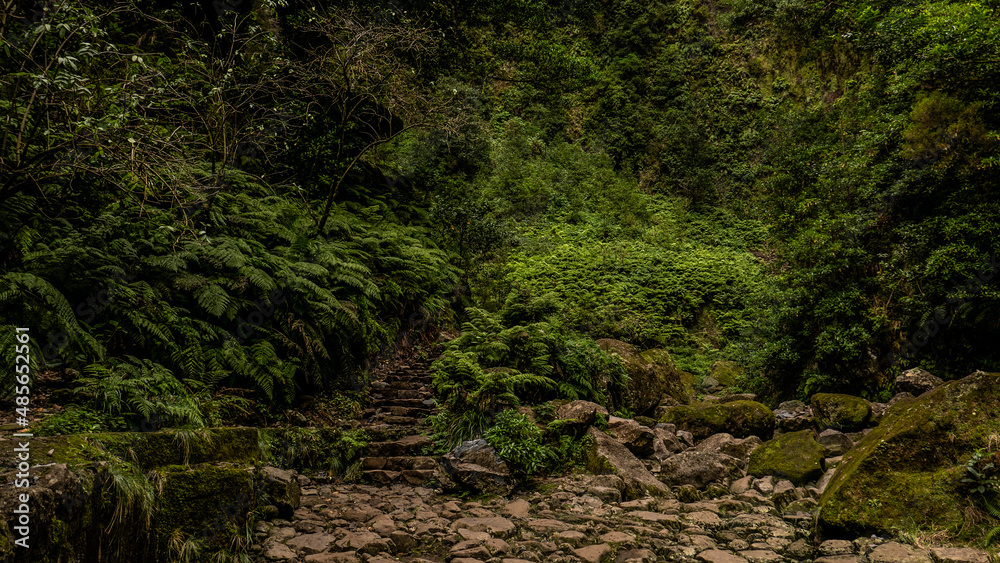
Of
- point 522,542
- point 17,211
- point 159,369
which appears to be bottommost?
point 522,542

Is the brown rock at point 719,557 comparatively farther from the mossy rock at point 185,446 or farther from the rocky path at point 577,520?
the mossy rock at point 185,446

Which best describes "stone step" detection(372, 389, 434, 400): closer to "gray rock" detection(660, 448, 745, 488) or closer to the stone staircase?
the stone staircase

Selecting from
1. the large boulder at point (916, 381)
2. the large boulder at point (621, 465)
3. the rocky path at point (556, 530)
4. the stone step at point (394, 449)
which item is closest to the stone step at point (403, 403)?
the stone step at point (394, 449)

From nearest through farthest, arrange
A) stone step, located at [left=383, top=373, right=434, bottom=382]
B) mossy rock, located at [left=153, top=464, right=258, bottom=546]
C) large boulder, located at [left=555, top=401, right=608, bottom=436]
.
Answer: mossy rock, located at [left=153, top=464, right=258, bottom=546] → large boulder, located at [left=555, top=401, right=608, bottom=436] → stone step, located at [left=383, top=373, right=434, bottom=382]

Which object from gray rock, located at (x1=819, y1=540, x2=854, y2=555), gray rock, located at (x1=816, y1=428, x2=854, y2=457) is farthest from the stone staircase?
gray rock, located at (x1=816, y1=428, x2=854, y2=457)

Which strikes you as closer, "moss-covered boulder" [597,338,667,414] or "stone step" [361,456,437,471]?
"stone step" [361,456,437,471]

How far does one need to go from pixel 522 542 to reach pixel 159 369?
3.51 meters

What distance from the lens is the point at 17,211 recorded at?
4.85 meters

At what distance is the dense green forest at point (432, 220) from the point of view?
4.50 metres

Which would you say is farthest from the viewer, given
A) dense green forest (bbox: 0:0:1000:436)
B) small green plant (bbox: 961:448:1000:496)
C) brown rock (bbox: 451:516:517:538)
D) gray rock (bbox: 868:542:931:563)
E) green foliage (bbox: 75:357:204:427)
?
dense green forest (bbox: 0:0:1000:436)

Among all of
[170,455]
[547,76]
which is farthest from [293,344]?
[547,76]

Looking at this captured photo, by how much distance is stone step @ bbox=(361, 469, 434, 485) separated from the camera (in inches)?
218

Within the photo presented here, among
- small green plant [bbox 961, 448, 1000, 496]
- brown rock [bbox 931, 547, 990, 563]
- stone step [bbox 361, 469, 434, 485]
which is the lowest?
stone step [bbox 361, 469, 434, 485]

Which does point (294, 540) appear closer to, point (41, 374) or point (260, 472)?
point (260, 472)
